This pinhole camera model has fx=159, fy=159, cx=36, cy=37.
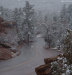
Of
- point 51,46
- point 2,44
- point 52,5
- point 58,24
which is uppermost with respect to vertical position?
point 52,5

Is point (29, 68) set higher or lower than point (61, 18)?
lower

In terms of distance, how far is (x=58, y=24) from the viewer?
33625 mm

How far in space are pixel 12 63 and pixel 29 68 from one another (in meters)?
2.92

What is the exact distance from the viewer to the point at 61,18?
35.0 metres

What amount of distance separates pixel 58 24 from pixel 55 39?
365 centimetres

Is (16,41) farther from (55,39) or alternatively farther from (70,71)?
(70,71)

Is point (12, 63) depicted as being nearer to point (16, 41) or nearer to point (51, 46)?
point (16, 41)

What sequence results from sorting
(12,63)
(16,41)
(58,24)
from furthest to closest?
(58,24) → (16,41) → (12,63)

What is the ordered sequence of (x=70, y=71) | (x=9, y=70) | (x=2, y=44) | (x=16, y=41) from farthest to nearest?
(x=16, y=41) → (x=2, y=44) → (x=9, y=70) → (x=70, y=71)

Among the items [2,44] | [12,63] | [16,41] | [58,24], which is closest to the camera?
[12,63]

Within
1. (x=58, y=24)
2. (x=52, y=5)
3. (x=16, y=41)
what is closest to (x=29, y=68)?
(x=16, y=41)

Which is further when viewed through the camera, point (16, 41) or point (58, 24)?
point (58, 24)

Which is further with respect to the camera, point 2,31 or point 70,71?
point 2,31

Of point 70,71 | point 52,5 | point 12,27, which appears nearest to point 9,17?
point 12,27
